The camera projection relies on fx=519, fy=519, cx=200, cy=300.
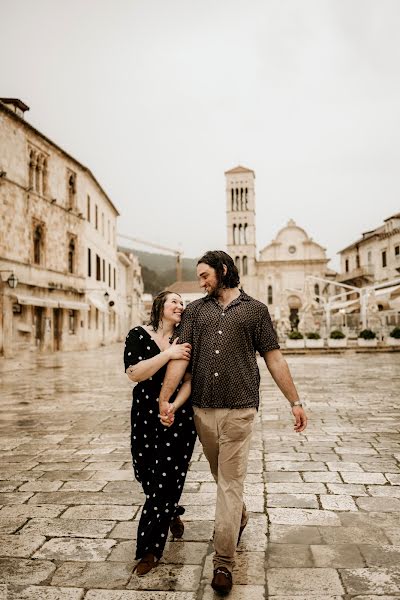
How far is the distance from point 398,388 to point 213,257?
8321 millimetres

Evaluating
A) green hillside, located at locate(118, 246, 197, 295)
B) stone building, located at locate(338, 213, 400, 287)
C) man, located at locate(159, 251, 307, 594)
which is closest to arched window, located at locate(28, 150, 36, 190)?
man, located at locate(159, 251, 307, 594)

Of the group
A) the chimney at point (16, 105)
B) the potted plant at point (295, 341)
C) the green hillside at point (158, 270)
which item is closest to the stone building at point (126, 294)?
the chimney at point (16, 105)

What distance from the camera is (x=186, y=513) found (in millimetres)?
3918

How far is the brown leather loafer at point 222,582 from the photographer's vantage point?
2.69 metres

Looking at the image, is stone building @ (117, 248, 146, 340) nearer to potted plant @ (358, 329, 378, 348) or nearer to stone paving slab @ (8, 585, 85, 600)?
potted plant @ (358, 329, 378, 348)

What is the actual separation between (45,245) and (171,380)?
24.6 m

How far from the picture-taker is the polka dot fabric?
3148 mm

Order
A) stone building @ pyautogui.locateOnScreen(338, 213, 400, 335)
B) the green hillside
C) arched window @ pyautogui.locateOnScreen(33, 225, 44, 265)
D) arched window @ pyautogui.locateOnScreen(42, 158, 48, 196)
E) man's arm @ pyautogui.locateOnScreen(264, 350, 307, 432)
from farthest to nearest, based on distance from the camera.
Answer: the green hillside < stone building @ pyautogui.locateOnScreen(338, 213, 400, 335) < arched window @ pyautogui.locateOnScreen(42, 158, 48, 196) < arched window @ pyautogui.locateOnScreen(33, 225, 44, 265) < man's arm @ pyautogui.locateOnScreen(264, 350, 307, 432)

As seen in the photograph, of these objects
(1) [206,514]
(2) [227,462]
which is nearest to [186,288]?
(1) [206,514]

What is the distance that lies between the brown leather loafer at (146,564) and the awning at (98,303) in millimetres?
29189

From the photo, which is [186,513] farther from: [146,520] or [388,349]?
[388,349]

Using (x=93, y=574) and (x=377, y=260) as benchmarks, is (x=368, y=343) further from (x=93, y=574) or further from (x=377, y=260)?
(x=377, y=260)

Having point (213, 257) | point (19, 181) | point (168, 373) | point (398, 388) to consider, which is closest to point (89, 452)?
point (168, 373)

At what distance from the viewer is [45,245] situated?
86.1ft
